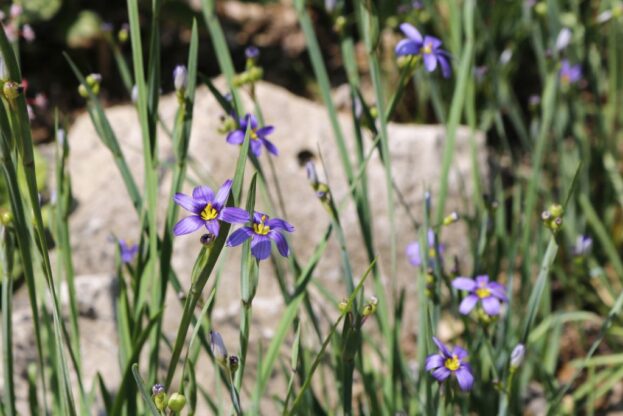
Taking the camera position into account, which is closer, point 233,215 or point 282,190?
point 233,215

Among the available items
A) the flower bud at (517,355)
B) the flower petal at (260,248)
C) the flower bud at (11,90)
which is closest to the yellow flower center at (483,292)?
the flower bud at (517,355)

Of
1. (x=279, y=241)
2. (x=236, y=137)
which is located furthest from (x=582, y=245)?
(x=279, y=241)

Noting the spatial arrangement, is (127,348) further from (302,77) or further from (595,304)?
(302,77)

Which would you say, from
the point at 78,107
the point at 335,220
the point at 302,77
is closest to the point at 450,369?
the point at 335,220

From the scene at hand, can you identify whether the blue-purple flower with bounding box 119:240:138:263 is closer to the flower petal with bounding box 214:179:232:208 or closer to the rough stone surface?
the rough stone surface

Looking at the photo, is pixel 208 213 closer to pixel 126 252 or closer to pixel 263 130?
pixel 263 130

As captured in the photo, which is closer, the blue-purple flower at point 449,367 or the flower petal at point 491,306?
the blue-purple flower at point 449,367

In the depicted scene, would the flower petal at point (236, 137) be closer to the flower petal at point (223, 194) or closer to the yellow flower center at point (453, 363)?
the flower petal at point (223, 194)
